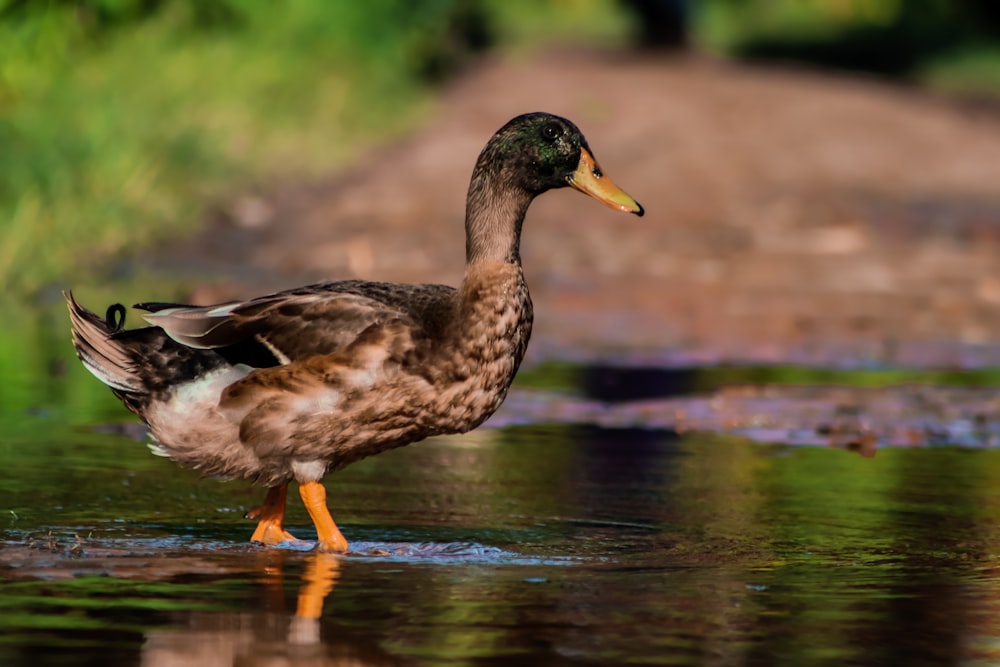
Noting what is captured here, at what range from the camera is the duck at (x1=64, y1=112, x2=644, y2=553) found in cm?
709

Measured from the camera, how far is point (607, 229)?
1909cm

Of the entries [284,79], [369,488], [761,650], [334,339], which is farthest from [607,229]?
[761,650]

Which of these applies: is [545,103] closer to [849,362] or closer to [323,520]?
[849,362]

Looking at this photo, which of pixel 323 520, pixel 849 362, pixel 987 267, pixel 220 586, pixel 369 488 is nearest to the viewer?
pixel 220 586

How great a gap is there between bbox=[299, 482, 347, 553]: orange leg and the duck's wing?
439 millimetres

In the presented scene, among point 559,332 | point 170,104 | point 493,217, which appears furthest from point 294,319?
point 170,104

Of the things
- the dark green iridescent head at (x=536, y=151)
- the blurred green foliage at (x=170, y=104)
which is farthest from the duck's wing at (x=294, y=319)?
the blurred green foliage at (x=170, y=104)

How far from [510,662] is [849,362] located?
24.5ft

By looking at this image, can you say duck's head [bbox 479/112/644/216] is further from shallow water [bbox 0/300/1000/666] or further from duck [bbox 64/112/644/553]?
shallow water [bbox 0/300/1000/666]

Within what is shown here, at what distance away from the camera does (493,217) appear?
7.60m

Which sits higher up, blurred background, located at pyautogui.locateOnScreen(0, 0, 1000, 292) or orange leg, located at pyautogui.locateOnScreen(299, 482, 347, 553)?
blurred background, located at pyautogui.locateOnScreen(0, 0, 1000, 292)

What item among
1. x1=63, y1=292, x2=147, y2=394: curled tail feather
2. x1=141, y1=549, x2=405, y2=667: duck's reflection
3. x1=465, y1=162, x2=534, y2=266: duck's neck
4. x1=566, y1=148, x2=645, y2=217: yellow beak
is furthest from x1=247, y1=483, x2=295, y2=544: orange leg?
x1=566, y1=148, x2=645, y2=217: yellow beak

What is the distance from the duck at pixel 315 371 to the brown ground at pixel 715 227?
5.07 meters

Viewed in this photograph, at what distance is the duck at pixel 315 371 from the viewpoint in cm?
709
